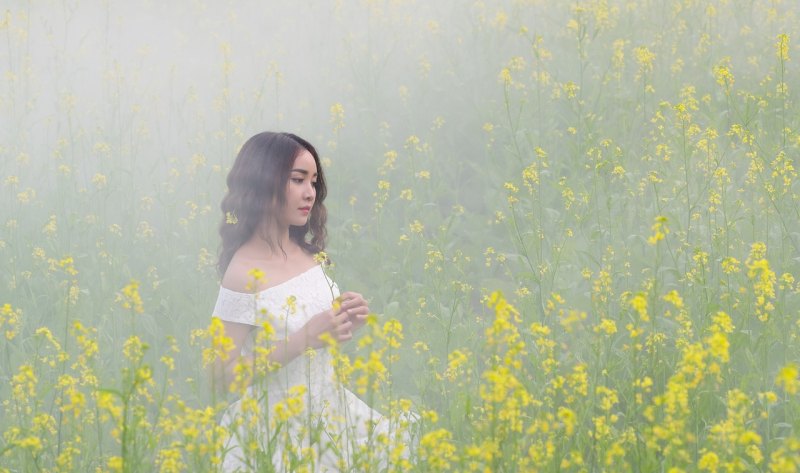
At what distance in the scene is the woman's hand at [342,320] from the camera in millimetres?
3078

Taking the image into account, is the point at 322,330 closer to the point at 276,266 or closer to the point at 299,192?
the point at 276,266

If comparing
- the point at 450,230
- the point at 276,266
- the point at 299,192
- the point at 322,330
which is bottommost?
the point at 322,330

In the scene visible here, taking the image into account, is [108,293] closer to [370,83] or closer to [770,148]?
[370,83]

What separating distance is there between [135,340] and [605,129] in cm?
424

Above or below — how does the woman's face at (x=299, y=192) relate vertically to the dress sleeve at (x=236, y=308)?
above

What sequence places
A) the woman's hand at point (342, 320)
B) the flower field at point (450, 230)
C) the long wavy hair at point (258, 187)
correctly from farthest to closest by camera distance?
the long wavy hair at point (258, 187) → the woman's hand at point (342, 320) → the flower field at point (450, 230)

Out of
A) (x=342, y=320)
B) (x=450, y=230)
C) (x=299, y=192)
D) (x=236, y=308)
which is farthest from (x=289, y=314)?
(x=450, y=230)

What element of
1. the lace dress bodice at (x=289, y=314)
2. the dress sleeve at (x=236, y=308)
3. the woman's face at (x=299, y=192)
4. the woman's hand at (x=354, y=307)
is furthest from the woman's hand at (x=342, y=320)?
the woman's face at (x=299, y=192)

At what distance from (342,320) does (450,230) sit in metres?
2.21

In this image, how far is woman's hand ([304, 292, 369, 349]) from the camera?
10.1ft

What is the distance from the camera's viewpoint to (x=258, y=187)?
137 inches

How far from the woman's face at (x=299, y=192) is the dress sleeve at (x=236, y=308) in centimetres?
33

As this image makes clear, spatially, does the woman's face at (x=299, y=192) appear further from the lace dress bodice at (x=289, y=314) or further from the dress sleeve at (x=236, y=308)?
the dress sleeve at (x=236, y=308)

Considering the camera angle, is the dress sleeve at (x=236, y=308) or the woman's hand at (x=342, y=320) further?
→ the dress sleeve at (x=236, y=308)
